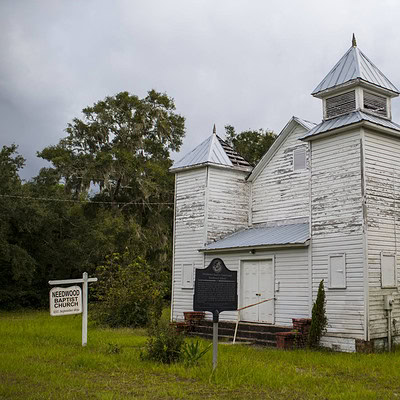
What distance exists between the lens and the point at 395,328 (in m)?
14.4

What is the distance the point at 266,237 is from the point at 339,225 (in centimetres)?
318

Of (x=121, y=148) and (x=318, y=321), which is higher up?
(x=121, y=148)

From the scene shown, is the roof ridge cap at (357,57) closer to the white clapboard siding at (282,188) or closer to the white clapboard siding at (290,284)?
the white clapboard siding at (282,188)

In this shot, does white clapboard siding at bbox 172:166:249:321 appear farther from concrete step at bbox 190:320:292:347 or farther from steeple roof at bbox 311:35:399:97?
steeple roof at bbox 311:35:399:97

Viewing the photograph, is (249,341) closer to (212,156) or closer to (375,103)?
(212,156)

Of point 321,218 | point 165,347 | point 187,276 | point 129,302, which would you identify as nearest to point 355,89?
point 321,218

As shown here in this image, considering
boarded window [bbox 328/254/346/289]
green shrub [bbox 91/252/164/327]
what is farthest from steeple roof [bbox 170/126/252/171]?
boarded window [bbox 328/254/346/289]

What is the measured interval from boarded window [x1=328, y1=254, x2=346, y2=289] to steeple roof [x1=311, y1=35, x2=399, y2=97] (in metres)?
5.14

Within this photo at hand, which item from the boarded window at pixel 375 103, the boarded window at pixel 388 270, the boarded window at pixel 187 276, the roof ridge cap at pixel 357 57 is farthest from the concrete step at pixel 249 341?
the roof ridge cap at pixel 357 57

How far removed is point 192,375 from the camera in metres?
9.80

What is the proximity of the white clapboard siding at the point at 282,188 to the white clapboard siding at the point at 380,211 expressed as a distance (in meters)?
3.35

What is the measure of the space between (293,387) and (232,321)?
8.39 meters

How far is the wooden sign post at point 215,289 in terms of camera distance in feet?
34.3

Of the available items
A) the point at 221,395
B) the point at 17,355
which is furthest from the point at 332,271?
the point at 17,355
